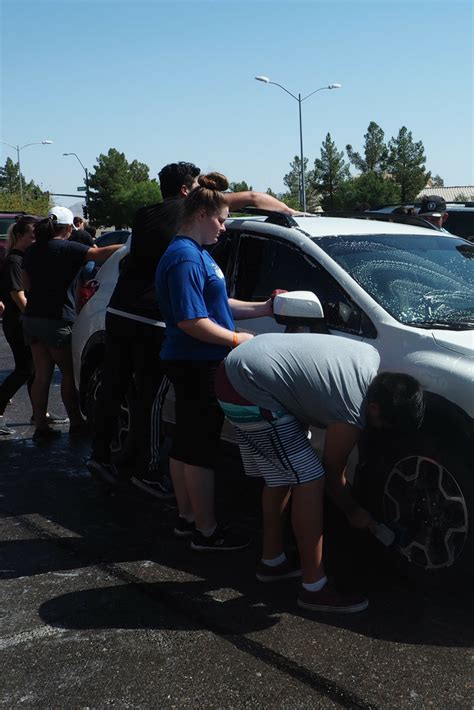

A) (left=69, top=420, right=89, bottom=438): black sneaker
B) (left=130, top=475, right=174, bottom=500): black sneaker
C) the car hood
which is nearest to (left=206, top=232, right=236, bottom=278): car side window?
(left=130, top=475, right=174, bottom=500): black sneaker

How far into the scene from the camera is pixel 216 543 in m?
4.14

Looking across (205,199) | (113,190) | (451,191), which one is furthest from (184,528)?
(451,191)

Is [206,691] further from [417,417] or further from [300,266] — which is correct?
[300,266]

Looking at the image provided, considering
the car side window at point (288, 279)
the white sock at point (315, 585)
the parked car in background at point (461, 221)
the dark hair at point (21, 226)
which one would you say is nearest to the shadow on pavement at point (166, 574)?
the white sock at point (315, 585)

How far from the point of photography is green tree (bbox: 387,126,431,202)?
68.1 meters

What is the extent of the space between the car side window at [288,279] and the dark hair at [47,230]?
1.83 meters

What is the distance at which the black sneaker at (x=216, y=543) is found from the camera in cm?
414

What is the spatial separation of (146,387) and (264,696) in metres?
2.45

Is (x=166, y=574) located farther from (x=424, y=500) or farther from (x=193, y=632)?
(x=424, y=500)

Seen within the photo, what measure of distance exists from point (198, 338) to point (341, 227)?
1.33m

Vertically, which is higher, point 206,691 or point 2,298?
point 2,298

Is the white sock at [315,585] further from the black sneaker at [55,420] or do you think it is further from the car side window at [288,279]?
the black sneaker at [55,420]

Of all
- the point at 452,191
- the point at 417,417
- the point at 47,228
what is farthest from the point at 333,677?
the point at 452,191

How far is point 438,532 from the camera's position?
350 centimetres
